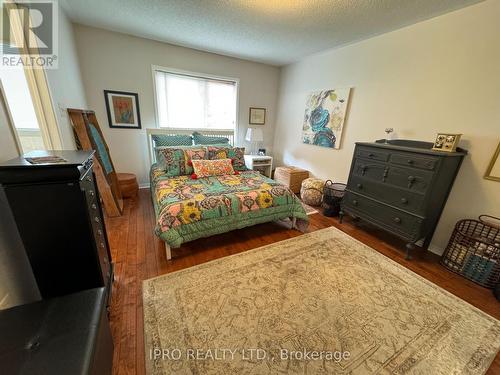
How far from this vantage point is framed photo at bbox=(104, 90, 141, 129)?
317cm

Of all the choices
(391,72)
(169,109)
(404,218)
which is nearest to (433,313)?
(404,218)

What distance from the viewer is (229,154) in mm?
3096

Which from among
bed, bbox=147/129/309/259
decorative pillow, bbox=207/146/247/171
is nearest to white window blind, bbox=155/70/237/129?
decorative pillow, bbox=207/146/247/171

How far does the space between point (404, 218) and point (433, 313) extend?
912 mm

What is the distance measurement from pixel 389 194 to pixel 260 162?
240 centimetres

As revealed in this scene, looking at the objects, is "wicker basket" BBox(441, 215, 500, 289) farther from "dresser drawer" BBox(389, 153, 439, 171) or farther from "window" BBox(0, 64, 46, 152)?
"window" BBox(0, 64, 46, 152)

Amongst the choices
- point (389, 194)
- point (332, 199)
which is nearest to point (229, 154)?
point (332, 199)

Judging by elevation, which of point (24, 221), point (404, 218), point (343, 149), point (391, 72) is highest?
point (391, 72)

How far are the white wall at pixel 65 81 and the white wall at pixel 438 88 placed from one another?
3512mm

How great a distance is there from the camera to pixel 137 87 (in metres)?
3.29

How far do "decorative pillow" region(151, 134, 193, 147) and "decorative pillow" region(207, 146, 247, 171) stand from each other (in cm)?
65

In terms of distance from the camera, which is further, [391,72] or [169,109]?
[169,109]

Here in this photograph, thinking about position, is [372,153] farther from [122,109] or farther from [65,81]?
[122,109]

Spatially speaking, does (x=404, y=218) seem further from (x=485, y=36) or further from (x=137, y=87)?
(x=137, y=87)
